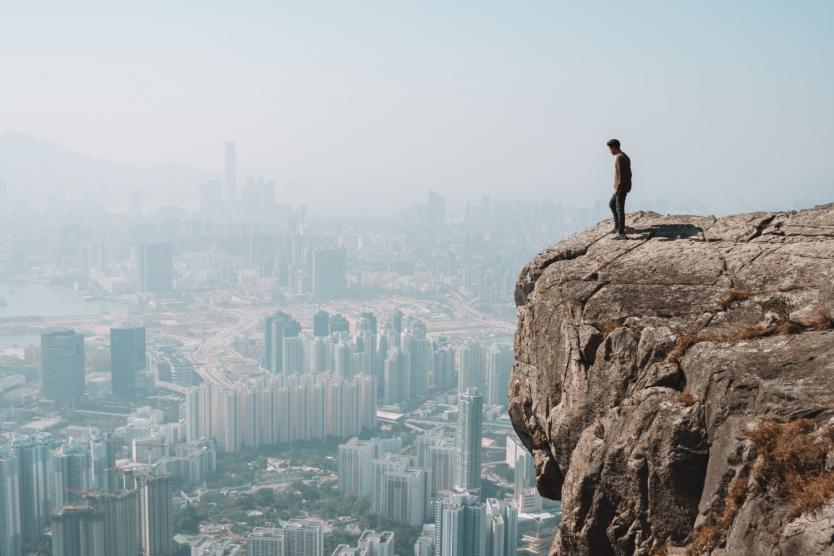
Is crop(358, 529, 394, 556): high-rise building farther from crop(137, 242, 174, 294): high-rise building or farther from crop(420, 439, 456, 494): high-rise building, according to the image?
crop(137, 242, 174, 294): high-rise building

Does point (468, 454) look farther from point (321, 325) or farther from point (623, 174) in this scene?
point (321, 325)

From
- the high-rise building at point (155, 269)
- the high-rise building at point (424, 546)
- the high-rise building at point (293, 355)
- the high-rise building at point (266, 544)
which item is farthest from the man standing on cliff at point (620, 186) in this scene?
the high-rise building at point (155, 269)

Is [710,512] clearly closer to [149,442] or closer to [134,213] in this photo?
[149,442]

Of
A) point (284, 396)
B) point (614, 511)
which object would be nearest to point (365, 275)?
point (284, 396)

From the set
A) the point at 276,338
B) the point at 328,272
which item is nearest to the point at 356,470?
the point at 276,338

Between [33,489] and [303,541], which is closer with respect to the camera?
[303,541]

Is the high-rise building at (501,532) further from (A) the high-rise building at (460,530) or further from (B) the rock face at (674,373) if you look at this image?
(B) the rock face at (674,373)

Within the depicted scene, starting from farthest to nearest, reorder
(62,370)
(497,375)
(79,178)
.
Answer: (79,178), (62,370), (497,375)
